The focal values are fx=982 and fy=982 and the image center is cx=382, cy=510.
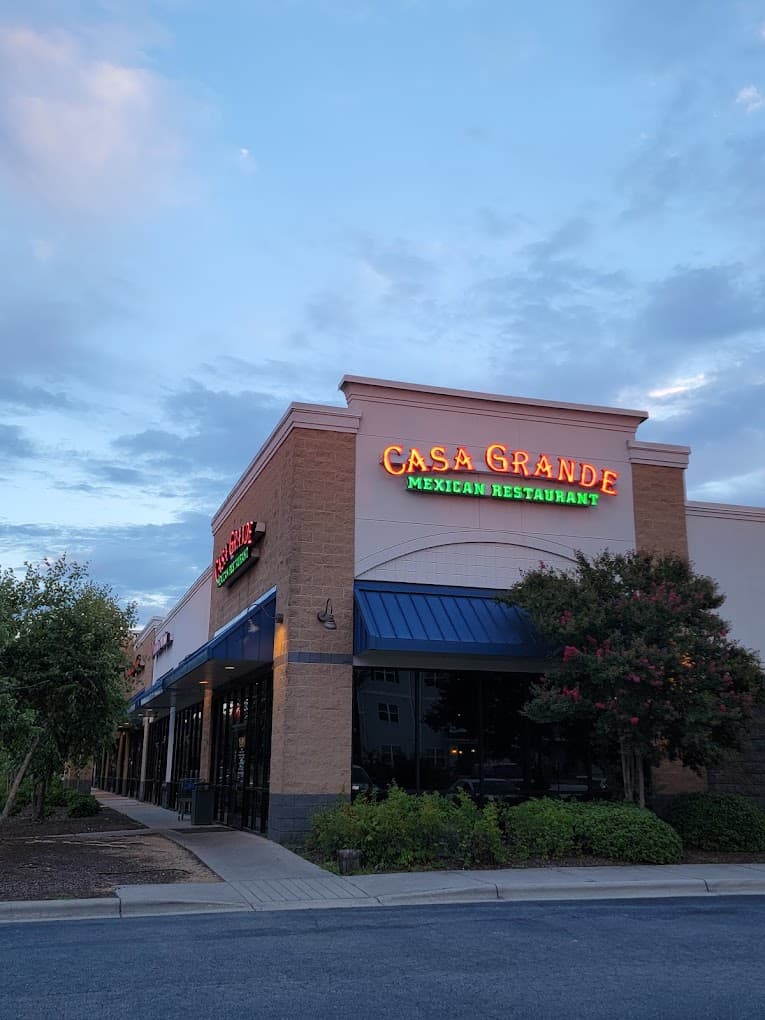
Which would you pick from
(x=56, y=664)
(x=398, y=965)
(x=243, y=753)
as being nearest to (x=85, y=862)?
(x=56, y=664)

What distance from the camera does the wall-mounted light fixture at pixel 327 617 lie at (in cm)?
1866

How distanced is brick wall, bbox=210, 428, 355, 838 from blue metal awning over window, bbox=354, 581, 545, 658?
2.18 feet

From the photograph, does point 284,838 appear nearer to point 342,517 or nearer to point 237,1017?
point 342,517

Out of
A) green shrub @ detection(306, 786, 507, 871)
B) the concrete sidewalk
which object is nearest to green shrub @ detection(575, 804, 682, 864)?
the concrete sidewalk

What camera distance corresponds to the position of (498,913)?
38.4 ft

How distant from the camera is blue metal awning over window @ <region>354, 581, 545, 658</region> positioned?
17812 millimetres

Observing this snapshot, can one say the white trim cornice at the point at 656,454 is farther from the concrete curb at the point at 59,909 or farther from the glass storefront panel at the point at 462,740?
the concrete curb at the point at 59,909

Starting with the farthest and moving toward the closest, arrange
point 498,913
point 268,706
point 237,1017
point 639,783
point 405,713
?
point 268,706 → point 405,713 → point 639,783 → point 498,913 → point 237,1017

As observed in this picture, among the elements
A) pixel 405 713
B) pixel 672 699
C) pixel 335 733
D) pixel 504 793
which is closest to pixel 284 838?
pixel 335 733

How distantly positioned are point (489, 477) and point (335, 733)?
6233mm

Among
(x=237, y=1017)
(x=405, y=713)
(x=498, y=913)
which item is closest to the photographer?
(x=237, y=1017)

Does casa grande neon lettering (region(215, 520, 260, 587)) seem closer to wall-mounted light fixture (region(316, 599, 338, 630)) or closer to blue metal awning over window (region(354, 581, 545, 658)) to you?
wall-mounted light fixture (region(316, 599, 338, 630))

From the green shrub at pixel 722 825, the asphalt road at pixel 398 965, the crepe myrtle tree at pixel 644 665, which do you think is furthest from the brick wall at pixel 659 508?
the asphalt road at pixel 398 965

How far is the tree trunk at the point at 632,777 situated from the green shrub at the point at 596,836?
4.54 feet
